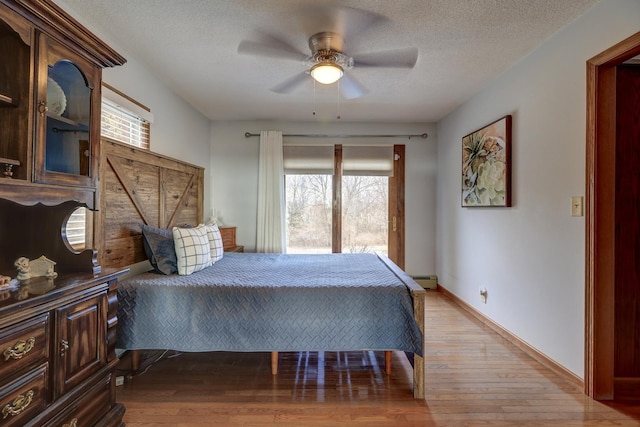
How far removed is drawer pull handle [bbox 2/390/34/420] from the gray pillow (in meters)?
1.21

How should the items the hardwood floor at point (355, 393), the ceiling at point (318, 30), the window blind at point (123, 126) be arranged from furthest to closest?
the window blind at point (123, 126) < the ceiling at point (318, 30) < the hardwood floor at point (355, 393)

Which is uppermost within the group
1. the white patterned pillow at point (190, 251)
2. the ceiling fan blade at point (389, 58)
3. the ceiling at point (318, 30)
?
the ceiling at point (318, 30)

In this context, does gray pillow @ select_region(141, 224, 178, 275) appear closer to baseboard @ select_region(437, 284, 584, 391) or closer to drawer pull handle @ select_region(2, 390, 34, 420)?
drawer pull handle @ select_region(2, 390, 34, 420)

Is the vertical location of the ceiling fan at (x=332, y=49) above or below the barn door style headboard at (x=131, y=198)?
above

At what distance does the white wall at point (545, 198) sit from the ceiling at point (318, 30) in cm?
17

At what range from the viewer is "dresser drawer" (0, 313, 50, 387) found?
1.07 metres

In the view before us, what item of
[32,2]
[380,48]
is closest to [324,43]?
[380,48]

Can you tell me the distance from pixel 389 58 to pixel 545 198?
5.35ft

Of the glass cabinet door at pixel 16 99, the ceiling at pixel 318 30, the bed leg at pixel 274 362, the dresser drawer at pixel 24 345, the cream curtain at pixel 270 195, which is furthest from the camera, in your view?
the cream curtain at pixel 270 195

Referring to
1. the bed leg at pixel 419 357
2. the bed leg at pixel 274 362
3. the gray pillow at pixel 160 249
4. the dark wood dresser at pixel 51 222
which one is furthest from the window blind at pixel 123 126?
the bed leg at pixel 419 357

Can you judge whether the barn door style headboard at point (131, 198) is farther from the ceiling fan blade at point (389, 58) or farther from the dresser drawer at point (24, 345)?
the ceiling fan blade at point (389, 58)

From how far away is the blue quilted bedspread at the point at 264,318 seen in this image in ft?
6.56

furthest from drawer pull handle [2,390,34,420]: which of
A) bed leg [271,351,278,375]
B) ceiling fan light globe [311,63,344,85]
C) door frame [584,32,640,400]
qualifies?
door frame [584,32,640,400]

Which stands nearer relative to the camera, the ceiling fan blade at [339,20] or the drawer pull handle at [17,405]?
the drawer pull handle at [17,405]
